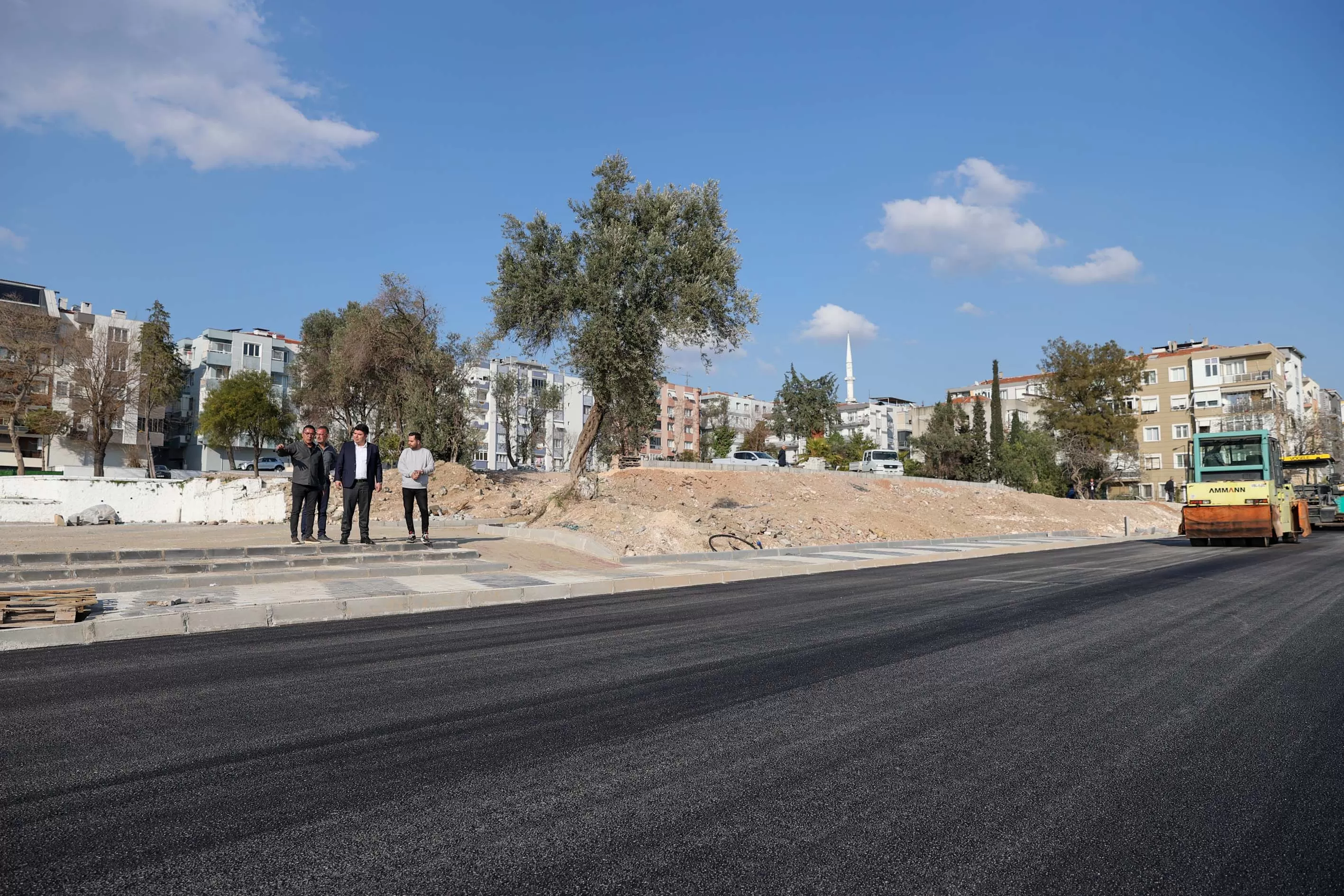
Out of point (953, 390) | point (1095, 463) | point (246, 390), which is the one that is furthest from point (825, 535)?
point (953, 390)

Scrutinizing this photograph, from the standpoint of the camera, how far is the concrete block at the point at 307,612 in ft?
27.6

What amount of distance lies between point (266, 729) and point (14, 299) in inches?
2937

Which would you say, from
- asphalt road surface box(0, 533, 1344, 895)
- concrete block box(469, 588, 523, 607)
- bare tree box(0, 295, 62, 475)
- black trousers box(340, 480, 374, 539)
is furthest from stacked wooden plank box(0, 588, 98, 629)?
bare tree box(0, 295, 62, 475)

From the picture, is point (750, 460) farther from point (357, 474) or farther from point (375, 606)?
point (375, 606)

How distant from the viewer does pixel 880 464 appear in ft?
166

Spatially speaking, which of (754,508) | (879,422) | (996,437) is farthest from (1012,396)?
(754,508)

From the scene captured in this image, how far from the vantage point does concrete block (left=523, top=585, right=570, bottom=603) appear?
10.7 metres

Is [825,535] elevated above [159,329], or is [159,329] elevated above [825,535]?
[159,329]

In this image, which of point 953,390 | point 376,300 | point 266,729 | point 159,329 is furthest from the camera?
point 953,390

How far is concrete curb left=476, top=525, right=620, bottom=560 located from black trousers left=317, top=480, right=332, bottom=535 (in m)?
4.24

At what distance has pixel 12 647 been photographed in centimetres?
687

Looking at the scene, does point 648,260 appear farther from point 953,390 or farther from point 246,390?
point 953,390

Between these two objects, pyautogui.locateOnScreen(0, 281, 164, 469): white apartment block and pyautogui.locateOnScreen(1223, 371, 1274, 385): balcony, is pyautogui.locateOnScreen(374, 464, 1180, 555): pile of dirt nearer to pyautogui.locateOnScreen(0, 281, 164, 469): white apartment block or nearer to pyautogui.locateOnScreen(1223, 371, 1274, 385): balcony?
pyautogui.locateOnScreen(0, 281, 164, 469): white apartment block

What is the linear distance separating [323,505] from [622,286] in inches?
495
